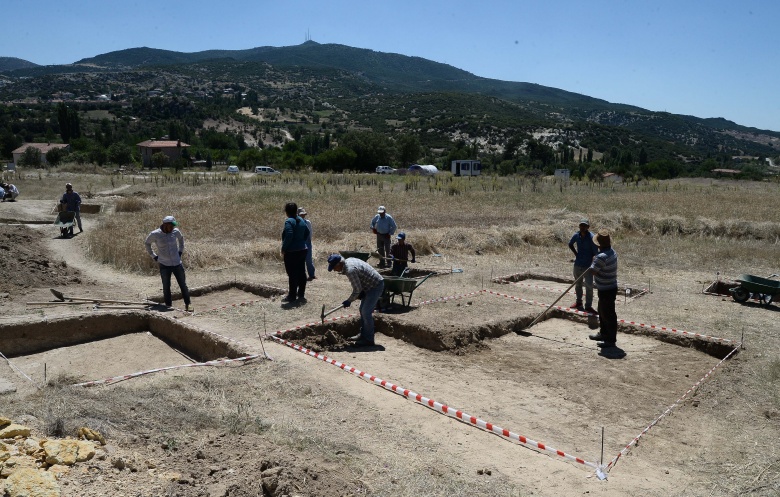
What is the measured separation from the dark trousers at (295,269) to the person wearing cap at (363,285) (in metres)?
2.41

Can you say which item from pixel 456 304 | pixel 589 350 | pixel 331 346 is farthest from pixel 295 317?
pixel 589 350

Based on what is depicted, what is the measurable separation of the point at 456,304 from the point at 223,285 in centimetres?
507

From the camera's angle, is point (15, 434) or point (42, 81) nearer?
point (15, 434)

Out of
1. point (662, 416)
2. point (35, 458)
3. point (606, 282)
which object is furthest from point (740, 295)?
point (35, 458)

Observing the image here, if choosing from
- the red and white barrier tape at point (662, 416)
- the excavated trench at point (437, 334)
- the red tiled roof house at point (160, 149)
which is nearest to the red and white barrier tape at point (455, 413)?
the red and white barrier tape at point (662, 416)

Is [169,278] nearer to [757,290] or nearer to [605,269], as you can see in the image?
[605,269]

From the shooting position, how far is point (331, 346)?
30.4 ft

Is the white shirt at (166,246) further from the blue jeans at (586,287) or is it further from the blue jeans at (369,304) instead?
the blue jeans at (586,287)

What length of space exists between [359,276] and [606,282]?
145 inches

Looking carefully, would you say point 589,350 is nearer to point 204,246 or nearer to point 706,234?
point 204,246

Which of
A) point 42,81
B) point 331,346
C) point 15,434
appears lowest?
point 331,346

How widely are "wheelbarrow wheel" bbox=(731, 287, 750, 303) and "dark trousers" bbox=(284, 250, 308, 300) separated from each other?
28.5ft

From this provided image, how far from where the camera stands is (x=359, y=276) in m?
8.64

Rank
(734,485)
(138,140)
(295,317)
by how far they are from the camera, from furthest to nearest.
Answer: (138,140)
(295,317)
(734,485)
